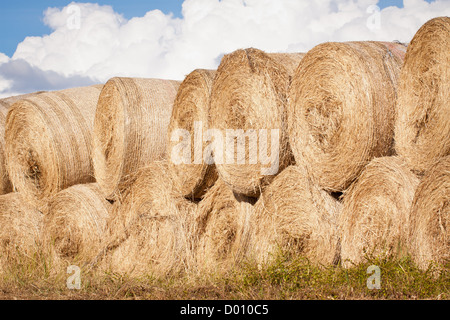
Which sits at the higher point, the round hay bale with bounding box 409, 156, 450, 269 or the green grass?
the round hay bale with bounding box 409, 156, 450, 269

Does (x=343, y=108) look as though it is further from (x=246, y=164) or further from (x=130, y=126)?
(x=130, y=126)

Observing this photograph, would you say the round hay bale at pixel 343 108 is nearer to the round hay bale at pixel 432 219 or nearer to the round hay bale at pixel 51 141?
the round hay bale at pixel 432 219

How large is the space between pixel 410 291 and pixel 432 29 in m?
1.86

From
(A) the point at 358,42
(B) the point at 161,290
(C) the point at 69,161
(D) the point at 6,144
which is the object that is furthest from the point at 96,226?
(A) the point at 358,42

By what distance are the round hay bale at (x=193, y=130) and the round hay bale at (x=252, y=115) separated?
24cm

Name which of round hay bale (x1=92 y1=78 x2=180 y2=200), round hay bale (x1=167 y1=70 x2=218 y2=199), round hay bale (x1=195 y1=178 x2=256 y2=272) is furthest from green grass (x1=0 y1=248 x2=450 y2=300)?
round hay bale (x1=92 y1=78 x2=180 y2=200)

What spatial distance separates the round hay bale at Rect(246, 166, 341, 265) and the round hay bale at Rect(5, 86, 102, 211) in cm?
280

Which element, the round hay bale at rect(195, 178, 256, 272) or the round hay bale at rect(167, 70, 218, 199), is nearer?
the round hay bale at rect(195, 178, 256, 272)

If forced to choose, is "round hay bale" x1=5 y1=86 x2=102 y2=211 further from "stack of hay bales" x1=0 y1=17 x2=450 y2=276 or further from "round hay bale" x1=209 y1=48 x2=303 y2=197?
"round hay bale" x1=209 y1=48 x2=303 y2=197

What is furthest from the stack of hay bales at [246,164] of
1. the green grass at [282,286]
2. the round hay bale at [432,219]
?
the green grass at [282,286]

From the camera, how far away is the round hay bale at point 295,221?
16.0 ft

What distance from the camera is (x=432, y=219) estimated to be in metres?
3.99

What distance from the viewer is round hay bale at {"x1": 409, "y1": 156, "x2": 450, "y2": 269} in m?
3.92

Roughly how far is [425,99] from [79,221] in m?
4.45
